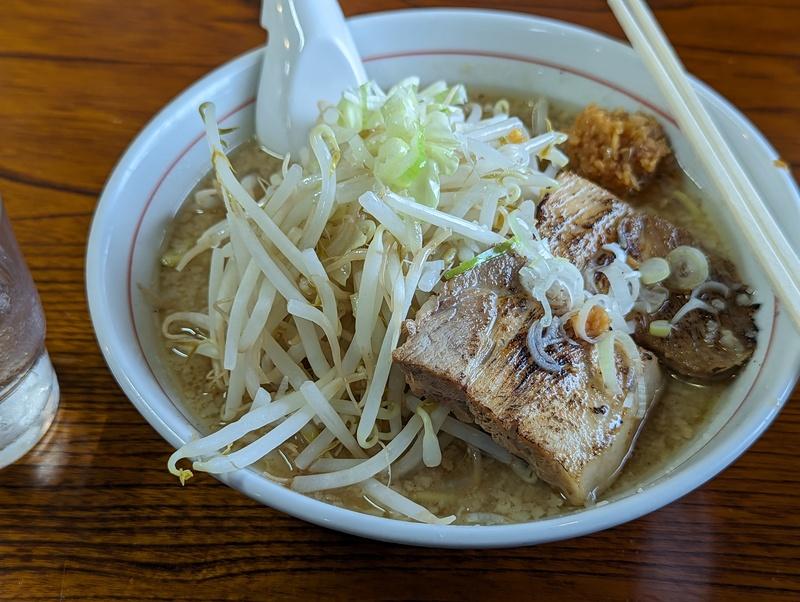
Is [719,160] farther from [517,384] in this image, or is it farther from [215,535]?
[215,535]

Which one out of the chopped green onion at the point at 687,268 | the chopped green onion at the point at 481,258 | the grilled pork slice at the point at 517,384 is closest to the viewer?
the grilled pork slice at the point at 517,384

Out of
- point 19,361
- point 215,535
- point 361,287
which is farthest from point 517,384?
point 19,361

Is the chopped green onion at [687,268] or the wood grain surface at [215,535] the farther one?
the chopped green onion at [687,268]

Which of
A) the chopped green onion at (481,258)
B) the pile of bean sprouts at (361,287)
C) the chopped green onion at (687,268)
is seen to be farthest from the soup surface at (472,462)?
the chopped green onion at (481,258)

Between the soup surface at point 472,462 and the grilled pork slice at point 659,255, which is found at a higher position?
the grilled pork slice at point 659,255

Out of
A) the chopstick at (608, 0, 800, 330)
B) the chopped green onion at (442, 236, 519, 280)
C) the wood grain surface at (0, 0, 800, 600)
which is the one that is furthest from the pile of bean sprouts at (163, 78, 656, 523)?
the chopstick at (608, 0, 800, 330)

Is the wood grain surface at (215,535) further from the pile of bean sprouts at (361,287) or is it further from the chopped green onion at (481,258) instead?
the chopped green onion at (481,258)
